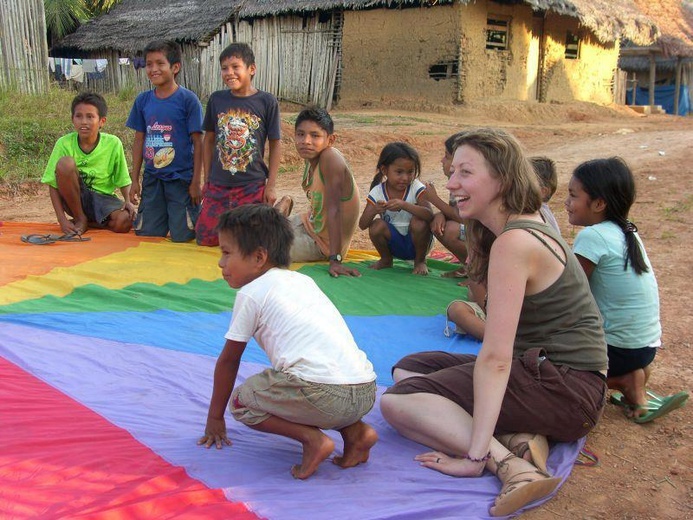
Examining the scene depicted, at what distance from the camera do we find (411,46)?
50.4 ft

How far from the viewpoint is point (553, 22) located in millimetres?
16859

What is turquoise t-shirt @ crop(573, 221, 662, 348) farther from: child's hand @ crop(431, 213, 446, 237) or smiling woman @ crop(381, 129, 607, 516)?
child's hand @ crop(431, 213, 446, 237)

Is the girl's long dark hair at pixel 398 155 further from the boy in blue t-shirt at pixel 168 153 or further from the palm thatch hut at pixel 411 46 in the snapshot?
the palm thatch hut at pixel 411 46

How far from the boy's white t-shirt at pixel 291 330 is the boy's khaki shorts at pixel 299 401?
0.10 feet

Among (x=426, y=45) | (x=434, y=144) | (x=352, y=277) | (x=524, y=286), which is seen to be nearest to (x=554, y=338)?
(x=524, y=286)

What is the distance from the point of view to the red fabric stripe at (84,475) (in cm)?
197

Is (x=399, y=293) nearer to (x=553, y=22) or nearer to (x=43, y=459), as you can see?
(x=43, y=459)

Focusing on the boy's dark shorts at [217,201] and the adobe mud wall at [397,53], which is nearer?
the boy's dark shorts at [217,201]

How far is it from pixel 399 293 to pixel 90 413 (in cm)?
219

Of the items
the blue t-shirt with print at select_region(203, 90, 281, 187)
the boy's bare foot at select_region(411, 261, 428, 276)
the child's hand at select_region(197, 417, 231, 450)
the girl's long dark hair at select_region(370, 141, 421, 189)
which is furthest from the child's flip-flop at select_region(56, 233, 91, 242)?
the child's hand at select_region(197, 417, 231, 450)

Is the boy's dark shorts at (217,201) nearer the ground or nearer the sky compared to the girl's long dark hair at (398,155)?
nearer the ground

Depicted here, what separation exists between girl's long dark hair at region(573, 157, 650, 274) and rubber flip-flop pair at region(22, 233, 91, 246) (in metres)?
3.85

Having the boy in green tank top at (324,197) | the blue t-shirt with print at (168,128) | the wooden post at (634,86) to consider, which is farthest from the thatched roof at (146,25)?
Result: the wooden post at (634,86)

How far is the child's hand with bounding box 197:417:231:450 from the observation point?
2363mm
